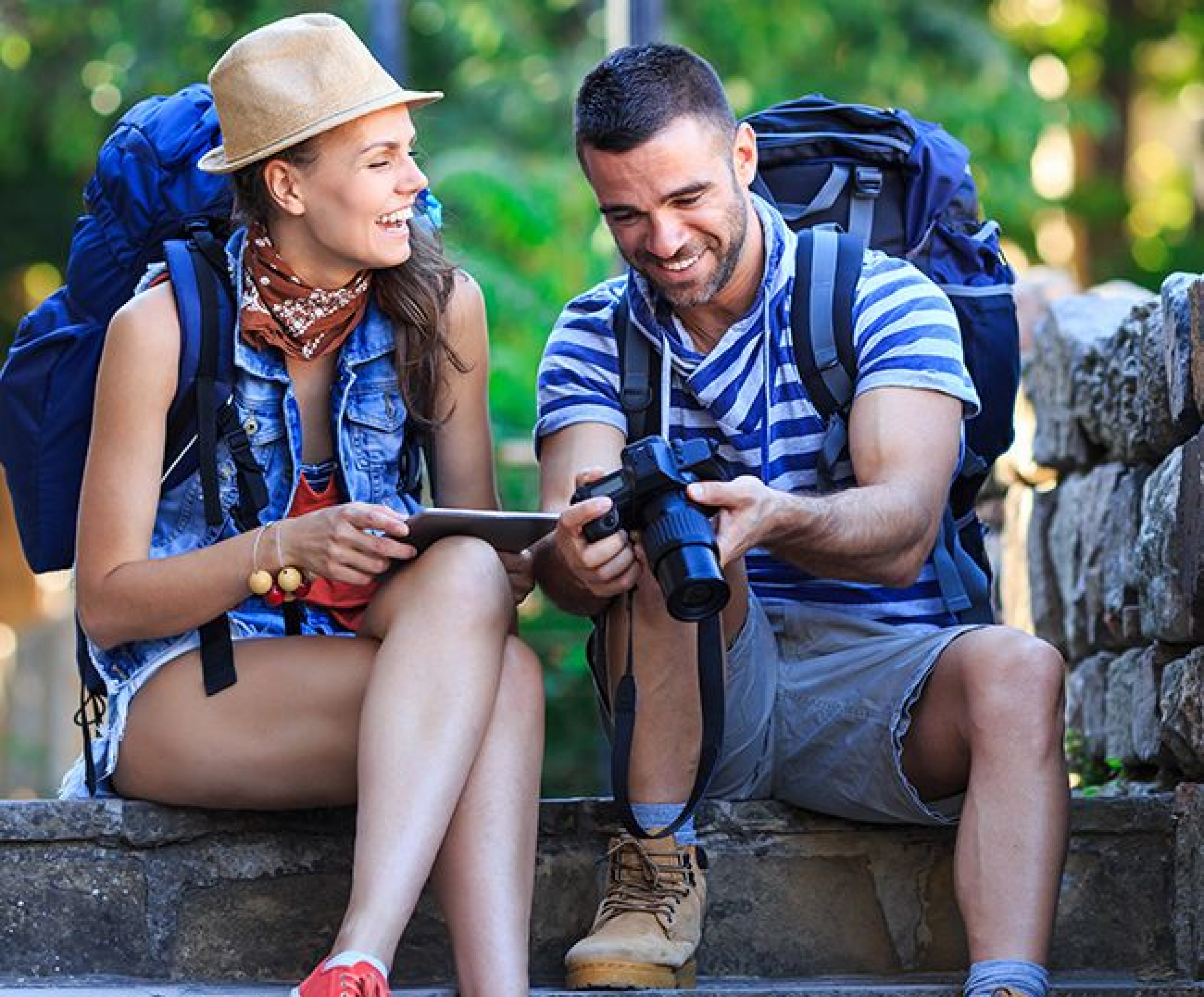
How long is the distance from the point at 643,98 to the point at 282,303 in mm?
691

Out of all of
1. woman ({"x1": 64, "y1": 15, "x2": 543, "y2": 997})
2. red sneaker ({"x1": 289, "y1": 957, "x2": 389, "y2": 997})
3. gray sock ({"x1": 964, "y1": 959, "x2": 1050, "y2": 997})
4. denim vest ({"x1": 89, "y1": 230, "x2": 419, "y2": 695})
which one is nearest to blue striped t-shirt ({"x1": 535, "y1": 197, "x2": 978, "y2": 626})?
woman ({"x1": 64, "y1": 15, "x2": 543, "y2": 997})

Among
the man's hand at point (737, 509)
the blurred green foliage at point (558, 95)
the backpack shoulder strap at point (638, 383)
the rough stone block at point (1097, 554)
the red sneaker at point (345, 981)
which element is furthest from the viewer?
the blurred green foliage at point (558, 95)

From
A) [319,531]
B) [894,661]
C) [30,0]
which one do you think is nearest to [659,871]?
[894,661]

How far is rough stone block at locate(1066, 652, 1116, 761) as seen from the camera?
4.65 metres

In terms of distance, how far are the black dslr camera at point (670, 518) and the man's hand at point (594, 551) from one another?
0.04 ft

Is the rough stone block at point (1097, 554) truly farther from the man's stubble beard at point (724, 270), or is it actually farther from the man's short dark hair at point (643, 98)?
the man's short dark hair at point (643, 98)

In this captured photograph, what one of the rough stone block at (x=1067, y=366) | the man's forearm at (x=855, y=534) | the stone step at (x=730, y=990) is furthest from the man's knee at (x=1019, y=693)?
the rough stone block at (x=1067, y=366)

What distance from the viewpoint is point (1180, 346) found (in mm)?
3688

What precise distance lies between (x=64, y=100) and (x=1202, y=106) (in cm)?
821

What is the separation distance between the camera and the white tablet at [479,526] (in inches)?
131

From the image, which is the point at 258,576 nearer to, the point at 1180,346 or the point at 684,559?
the point at 684,559

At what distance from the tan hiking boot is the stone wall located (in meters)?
0.85

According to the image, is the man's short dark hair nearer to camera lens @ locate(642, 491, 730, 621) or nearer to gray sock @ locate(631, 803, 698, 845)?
camera lens @ locate(642, 491, 730, 621)

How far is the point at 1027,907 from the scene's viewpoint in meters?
3.23
